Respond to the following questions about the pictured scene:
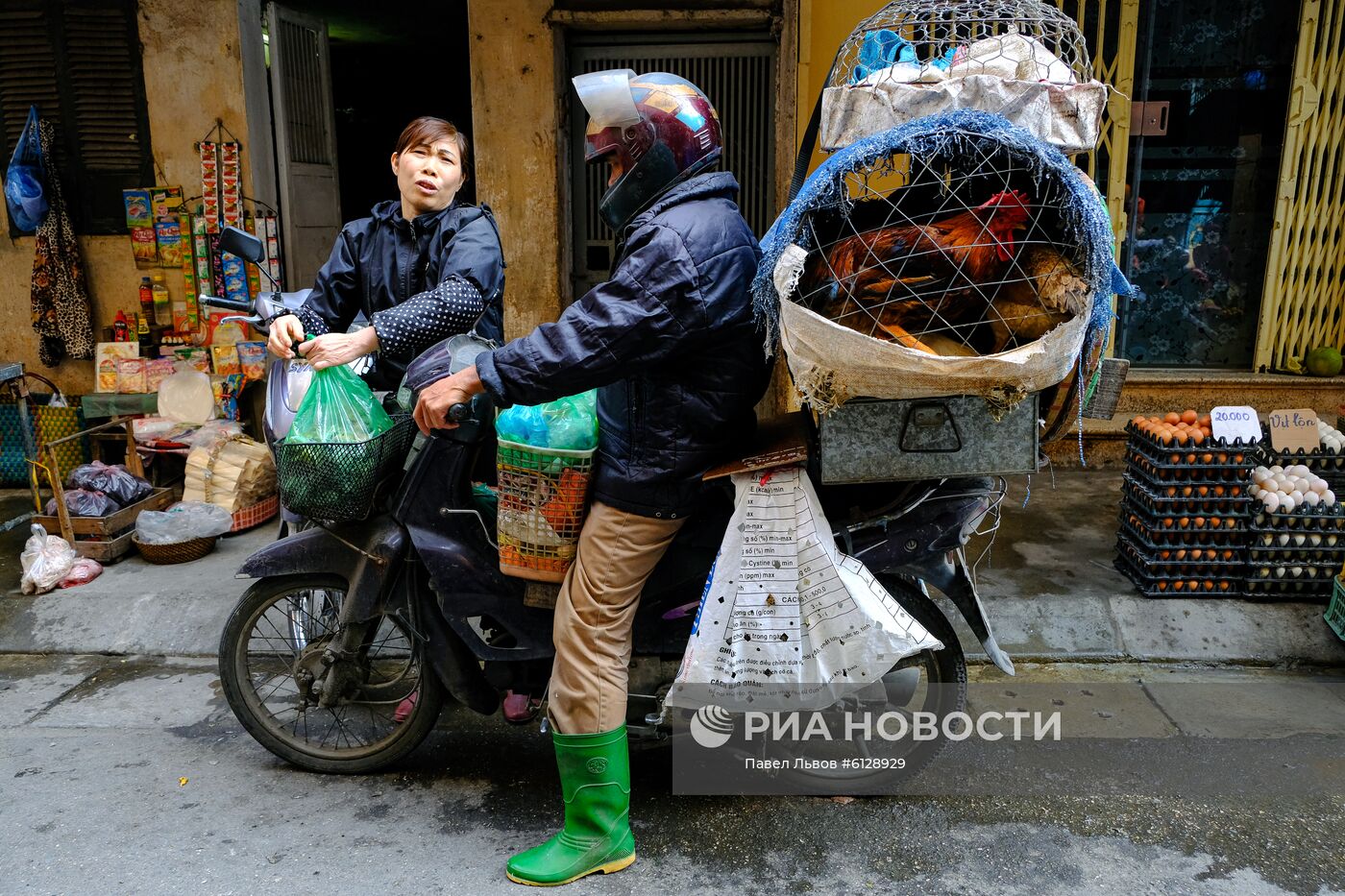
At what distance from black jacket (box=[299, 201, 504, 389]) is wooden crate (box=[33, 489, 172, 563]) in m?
2.12

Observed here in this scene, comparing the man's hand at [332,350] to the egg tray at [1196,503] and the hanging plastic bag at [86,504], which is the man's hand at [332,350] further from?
the egg tray at [1196,503]

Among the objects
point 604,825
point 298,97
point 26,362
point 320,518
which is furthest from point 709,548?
→ point 26,362

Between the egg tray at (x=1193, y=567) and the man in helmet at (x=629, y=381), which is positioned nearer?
the man in helmet at (x=629, y=381)

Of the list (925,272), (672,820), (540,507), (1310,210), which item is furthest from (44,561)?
(1310,210)

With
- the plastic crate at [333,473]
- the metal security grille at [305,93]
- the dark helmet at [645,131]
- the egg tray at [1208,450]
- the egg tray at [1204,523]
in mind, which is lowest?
the egg tray at [1204,523]

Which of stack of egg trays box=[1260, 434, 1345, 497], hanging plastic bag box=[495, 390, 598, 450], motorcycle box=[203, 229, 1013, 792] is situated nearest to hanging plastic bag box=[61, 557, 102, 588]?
motorcycle box=[203, 229, 1013, 792]

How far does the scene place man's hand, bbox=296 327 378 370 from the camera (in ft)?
9.30

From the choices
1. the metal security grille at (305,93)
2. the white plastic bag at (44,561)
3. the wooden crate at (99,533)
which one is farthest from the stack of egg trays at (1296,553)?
the metal security grille at (305,93)

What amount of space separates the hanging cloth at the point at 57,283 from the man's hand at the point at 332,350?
4.16 metres

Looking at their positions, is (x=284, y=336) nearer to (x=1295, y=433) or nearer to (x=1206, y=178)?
(x=1295, y=433)

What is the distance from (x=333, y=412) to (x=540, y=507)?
2.13 ft

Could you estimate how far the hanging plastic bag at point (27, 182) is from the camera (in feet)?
19.6

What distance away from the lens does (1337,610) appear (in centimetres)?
405

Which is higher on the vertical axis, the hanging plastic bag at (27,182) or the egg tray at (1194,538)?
the hanging plastic bag at (27,182)
